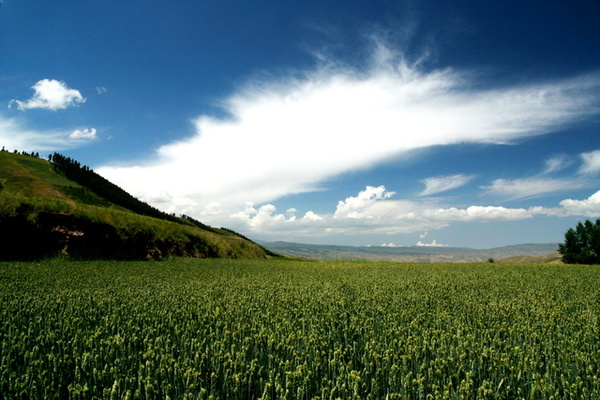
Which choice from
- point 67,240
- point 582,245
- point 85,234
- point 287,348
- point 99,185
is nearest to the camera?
point 287,348

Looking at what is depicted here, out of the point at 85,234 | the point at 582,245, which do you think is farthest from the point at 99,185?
the point at 582,245

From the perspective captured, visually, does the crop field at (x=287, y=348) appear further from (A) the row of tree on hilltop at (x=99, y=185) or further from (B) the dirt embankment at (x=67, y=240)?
(A) the row of tree on hilltop at (x=99, y=185)

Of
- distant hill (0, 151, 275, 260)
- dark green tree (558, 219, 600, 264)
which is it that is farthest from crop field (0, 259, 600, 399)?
dark green tree (558, 219, 600, 264)

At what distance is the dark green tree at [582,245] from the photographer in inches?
1816

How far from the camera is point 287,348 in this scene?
3.53 m

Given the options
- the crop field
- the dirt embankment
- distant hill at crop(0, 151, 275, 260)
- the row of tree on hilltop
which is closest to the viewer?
the crop field

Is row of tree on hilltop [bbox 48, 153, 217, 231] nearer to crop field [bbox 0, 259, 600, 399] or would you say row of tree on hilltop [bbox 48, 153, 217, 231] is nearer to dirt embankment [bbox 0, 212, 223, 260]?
dirt embankment [bbox 0, 212, 223, 260]

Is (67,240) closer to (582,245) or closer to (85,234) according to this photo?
(85,234)

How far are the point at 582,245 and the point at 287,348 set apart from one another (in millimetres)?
63995

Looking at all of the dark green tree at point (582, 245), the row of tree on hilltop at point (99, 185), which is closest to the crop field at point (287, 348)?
the dark green tree at point (582, 245)

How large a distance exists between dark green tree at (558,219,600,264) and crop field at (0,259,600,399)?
177 ft

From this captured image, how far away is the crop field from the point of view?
2.68 metres

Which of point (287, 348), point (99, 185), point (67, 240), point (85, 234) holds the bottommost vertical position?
point (287, 348)

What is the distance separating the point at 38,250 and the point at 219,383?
1920 centimetres
